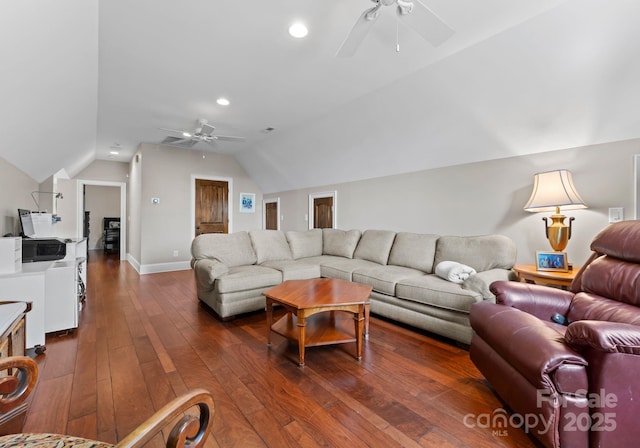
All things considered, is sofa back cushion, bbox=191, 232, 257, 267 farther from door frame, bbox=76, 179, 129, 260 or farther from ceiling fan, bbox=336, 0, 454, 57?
door frame, bbox=76, 179, 129, 260

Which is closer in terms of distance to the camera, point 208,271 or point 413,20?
point 413,20

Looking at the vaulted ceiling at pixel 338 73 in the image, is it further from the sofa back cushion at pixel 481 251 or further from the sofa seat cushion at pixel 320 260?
the sofa seat cushion at pixel 320 260

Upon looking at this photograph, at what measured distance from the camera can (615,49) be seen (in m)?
2.00

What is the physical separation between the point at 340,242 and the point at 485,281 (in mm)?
2333

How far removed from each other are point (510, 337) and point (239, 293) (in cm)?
250

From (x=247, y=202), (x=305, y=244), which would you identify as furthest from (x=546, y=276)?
(x=247, y=202)

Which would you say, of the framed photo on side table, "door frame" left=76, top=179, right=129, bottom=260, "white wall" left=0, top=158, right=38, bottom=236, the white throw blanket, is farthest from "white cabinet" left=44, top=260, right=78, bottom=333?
"door frame" left=76, top=179, right=129, bottom=260

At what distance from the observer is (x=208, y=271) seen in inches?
121

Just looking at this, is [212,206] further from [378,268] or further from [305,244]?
[378,268]

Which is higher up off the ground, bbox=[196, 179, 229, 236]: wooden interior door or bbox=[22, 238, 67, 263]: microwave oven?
bbox=[196, 179, 229, 236]: wooden interior door

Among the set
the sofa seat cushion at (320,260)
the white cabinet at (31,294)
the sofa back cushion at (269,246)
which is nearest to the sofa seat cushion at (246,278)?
the sofa back cushion at (269,246)

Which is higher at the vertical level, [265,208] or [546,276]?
[265,208]

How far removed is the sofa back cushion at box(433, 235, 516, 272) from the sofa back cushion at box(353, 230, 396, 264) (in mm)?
728

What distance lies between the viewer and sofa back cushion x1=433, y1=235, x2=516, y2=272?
9.18ft
